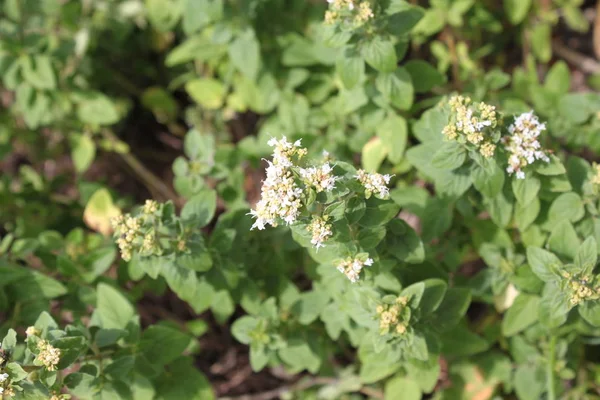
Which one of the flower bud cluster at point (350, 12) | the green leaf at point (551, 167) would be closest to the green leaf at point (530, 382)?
the green leaf at point (551, 167)

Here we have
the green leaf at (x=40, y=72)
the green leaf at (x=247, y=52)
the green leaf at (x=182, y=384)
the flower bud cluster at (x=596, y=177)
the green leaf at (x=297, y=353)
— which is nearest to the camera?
the flower bud cluster at (x=596, y=177)

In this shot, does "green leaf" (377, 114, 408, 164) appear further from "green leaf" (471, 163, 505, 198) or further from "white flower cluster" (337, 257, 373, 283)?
"white flower cluster" (337, 257, 373, 283)

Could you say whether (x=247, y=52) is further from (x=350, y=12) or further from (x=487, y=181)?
Answer: (x=487, y=181)

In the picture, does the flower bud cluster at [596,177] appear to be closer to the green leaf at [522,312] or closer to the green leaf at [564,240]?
the green leaf at [564,240]

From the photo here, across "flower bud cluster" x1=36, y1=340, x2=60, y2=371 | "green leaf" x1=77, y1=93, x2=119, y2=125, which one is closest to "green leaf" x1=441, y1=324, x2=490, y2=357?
"flower bud cluster" x1=36, y1=340, x2=60, y2=371

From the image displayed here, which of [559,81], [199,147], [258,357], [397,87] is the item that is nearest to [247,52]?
[199,147]

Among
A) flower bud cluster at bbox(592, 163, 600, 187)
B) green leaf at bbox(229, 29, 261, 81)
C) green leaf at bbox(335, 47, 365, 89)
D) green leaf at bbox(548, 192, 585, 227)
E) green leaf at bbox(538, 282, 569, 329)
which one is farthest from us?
green leaf at bbox(229, 29, 261, 81)

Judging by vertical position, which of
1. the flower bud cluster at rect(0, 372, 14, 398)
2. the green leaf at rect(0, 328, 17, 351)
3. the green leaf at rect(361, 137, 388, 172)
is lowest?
the flower bud cluster at rect(0, 372, 14, 398)
